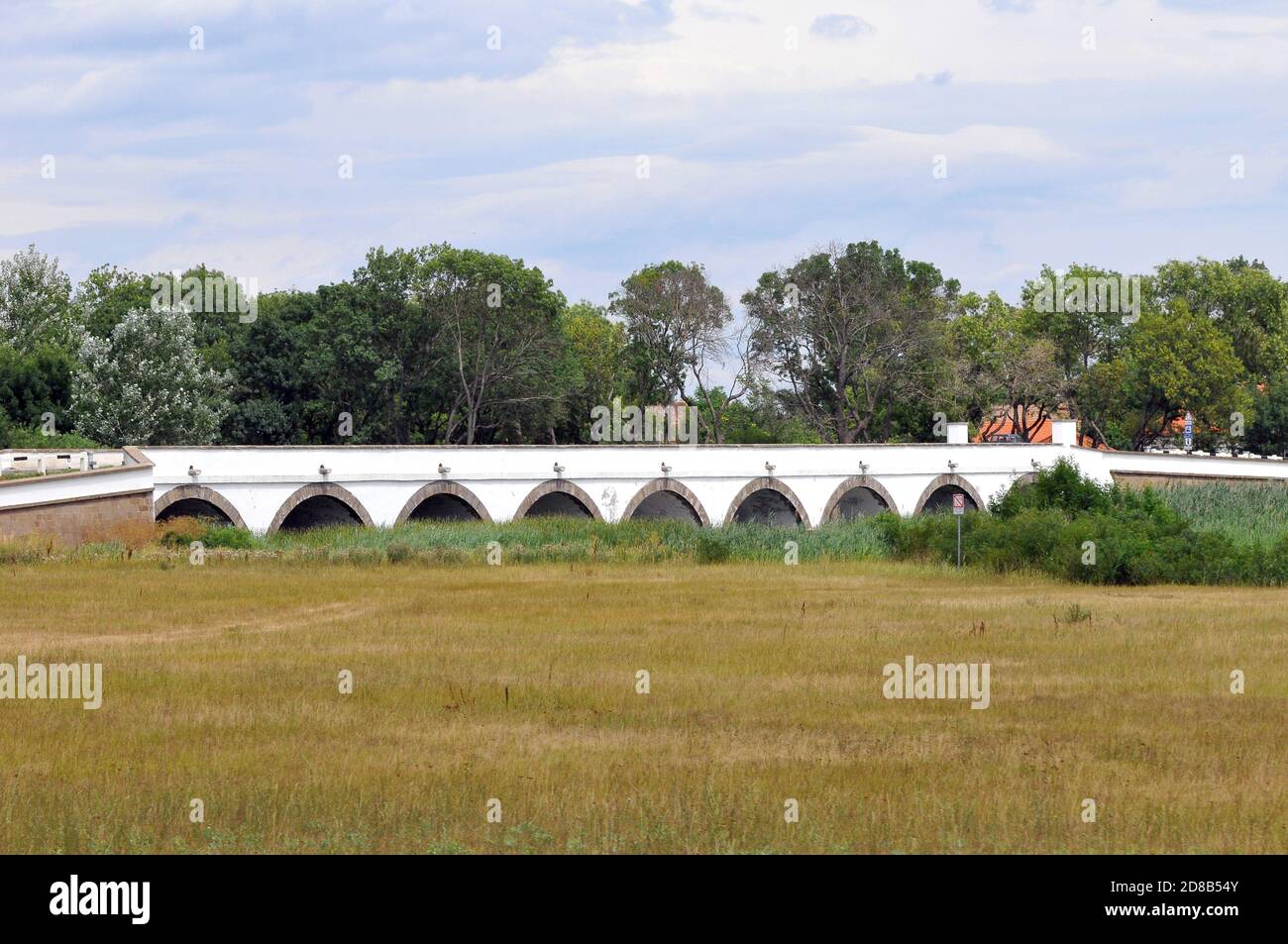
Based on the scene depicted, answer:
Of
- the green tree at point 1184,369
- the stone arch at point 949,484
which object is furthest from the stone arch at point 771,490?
the green tree at point 1184,369

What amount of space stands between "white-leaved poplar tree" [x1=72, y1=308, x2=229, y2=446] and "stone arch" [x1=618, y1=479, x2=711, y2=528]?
1753 centimetres

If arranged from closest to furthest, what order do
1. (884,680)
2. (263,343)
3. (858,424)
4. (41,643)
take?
(884,680), (41,643), (263,343), (858,424)

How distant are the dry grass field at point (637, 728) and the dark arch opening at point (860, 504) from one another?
100 ft

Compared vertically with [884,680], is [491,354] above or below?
above

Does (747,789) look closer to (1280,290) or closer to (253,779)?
(253,779)

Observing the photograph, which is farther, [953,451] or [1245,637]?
[953,451]

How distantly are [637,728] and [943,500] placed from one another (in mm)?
48170

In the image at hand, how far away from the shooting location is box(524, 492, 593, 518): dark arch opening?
52.8 metres

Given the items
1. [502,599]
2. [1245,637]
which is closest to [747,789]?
[1245,637]

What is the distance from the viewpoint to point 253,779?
1403 centimetres

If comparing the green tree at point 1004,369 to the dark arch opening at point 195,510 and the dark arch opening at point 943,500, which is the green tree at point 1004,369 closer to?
the dark arch opening at point 943,500

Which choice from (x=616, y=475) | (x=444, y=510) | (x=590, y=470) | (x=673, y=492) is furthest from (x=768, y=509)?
(x=444, y=510)

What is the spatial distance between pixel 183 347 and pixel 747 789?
53.6 meters

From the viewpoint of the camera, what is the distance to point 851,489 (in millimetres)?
61062
